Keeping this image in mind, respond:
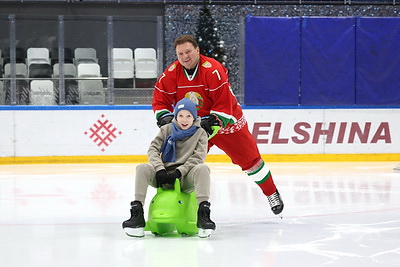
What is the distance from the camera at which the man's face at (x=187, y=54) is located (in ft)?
14.9

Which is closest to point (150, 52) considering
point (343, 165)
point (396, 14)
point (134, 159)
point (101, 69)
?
point (101, 69)

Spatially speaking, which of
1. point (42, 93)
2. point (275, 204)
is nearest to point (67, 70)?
point (42, 93)

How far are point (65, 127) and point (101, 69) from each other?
3.60ft

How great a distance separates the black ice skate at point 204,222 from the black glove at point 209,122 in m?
0.57

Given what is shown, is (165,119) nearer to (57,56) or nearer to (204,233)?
(204,233)

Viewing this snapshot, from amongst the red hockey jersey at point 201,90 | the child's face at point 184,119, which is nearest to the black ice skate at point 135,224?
the child's face at point 184,119

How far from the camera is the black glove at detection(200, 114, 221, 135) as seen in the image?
452 centimetres

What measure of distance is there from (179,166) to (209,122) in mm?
424

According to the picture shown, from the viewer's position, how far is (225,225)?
475 centimetres

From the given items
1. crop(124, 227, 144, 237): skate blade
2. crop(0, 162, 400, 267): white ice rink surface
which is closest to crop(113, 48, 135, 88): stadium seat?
crop(0, 162, 400, 267): white ice rink surface

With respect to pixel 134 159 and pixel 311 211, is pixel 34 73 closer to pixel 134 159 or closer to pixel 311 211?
pixel 134 159

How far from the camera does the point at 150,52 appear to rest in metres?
11.1

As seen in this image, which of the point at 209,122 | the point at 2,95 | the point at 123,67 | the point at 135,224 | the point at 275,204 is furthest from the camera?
the point at 123,67

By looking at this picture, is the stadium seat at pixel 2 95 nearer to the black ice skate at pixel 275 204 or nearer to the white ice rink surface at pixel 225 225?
the white ice rink surface at pixel 225 225
